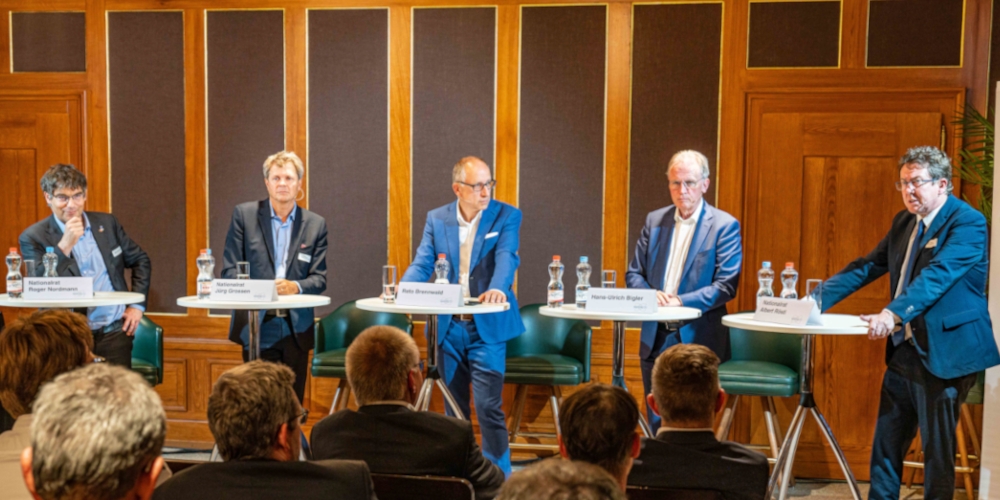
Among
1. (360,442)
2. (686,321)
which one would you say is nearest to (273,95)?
(686,321)

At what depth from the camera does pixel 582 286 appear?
4.21 meters

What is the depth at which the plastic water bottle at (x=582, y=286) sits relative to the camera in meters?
3.77

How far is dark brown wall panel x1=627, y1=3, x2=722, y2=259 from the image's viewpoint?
4895 mm

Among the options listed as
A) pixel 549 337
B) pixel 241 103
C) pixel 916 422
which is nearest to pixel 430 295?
pixel 549 337

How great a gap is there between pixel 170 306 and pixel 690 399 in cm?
422

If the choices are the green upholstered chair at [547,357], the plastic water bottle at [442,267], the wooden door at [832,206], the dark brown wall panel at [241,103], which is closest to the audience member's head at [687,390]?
the plastic water bottle at [442,267]

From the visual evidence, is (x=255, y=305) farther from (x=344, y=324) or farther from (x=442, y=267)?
(x=344, y=324)

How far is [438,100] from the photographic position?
203 inches

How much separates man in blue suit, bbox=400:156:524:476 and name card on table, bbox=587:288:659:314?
2.07 feet

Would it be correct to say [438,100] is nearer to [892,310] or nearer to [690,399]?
[892,310]

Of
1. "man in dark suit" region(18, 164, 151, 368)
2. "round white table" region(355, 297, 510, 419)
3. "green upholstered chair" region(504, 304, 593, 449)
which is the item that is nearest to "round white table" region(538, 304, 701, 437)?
"round white table" region(355, 297, 510, 419)

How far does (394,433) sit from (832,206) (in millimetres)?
3472

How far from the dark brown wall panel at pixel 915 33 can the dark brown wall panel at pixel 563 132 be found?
156 centimetres

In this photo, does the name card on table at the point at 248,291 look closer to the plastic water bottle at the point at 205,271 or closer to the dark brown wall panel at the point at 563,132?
the plastic water bottle at the point at 205,271
